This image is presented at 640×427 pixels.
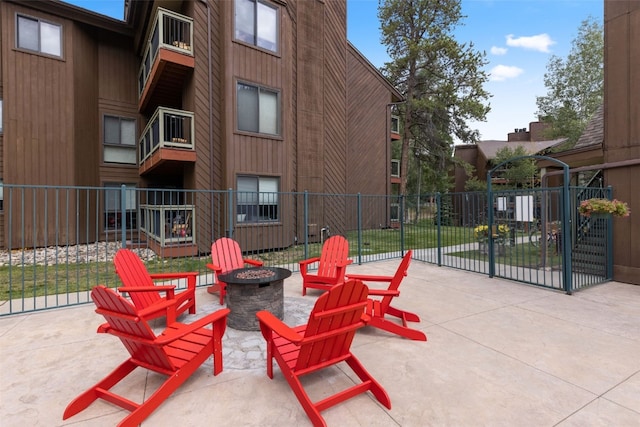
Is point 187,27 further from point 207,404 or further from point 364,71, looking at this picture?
point 207,404

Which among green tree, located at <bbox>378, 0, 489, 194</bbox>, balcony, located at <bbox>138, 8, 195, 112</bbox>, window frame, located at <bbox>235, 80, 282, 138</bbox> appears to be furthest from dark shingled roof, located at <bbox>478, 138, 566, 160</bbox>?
balcony, located at <bbox>138, 8, 195, 112</bbox>

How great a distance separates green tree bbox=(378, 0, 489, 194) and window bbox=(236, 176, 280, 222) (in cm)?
1129

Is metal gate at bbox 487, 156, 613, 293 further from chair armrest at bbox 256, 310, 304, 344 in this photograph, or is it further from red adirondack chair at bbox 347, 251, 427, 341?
chair armrest at bbox 256, 310, 304, 344

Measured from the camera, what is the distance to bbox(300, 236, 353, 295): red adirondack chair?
545 centimetres

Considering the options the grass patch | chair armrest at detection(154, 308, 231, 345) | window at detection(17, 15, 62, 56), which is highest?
window at detection(17, 15, 62, 56)

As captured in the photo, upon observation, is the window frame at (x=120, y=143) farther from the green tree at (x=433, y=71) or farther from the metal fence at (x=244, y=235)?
the green tree at (x=433, y=71)

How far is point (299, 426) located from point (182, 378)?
1.04m

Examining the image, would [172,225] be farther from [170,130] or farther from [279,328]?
[279,328]

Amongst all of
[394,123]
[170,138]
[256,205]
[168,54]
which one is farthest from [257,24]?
[394,123]

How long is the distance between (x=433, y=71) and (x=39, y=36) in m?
20.5

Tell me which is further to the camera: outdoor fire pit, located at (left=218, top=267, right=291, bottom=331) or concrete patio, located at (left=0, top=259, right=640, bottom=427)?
outdoor fire pit, located at (left=218, top=267, right=291, bottom=331)

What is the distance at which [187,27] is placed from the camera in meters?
9.93

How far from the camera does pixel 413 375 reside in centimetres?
289

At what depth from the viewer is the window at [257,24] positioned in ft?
33.1
